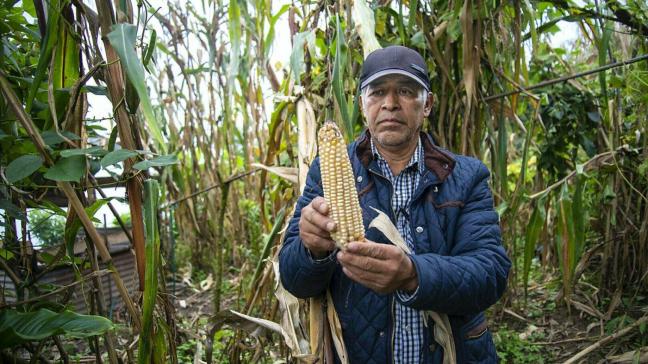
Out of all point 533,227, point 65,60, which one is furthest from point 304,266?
point 533,227

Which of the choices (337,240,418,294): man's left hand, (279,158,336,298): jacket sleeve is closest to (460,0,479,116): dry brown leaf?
(279,158,336,298): jacket sleeve

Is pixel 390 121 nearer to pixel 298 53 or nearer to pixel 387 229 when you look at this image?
pixel 387 229

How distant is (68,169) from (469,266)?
3.32ft

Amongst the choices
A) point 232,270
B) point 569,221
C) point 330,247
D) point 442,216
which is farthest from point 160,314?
point 232,270

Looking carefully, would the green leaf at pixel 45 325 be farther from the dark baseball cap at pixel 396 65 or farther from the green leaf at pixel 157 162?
the dark baseball cap at pixel 396 65

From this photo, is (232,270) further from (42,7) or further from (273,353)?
(42,7)

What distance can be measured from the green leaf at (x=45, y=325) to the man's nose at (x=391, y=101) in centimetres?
95

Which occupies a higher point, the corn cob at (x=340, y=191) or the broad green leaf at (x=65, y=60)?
the broad green leaf at (x=65, y=60)

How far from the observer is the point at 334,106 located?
6.45ft

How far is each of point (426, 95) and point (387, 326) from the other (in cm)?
72

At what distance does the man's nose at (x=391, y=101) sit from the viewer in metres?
1.51

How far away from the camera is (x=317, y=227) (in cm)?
124

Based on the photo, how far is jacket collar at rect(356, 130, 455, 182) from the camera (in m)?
1.49

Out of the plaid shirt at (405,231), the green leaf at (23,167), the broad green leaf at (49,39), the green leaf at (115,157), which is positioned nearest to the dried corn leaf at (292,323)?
the plaid shirt at (405,231)
